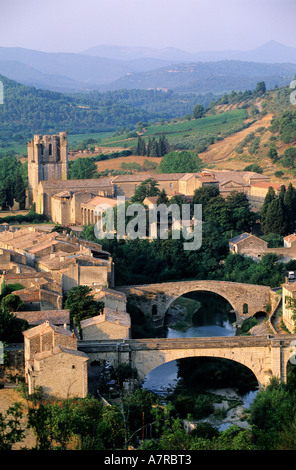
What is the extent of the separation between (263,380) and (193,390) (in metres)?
1.62

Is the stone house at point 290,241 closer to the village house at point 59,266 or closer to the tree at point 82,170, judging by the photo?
the village house at point 59,266

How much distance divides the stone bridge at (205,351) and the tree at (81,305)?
5.86ft

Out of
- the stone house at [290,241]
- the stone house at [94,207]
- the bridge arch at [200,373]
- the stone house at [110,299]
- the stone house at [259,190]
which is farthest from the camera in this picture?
the stone house at [259,190]

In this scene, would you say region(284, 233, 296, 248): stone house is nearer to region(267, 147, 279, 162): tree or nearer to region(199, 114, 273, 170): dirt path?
region(267, 147, 279, 162): tree

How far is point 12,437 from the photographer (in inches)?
549

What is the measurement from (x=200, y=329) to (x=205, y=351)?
6180 mm

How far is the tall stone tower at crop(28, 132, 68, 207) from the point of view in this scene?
4534 cm

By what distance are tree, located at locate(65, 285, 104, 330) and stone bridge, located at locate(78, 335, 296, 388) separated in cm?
179

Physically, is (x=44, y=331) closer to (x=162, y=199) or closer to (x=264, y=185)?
(x=162, y=199)

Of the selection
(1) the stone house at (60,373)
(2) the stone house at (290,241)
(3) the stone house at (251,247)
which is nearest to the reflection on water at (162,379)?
(1) the stone house at (60,373)

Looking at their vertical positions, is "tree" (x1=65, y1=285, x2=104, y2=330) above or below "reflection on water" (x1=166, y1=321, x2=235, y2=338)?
above

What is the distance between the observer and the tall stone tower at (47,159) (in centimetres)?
4534

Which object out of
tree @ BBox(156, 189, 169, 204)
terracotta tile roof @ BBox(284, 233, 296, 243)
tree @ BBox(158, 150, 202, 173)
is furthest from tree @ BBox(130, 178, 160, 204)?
terracotta tile roof @ BBox(284, 233, 296, 243)
